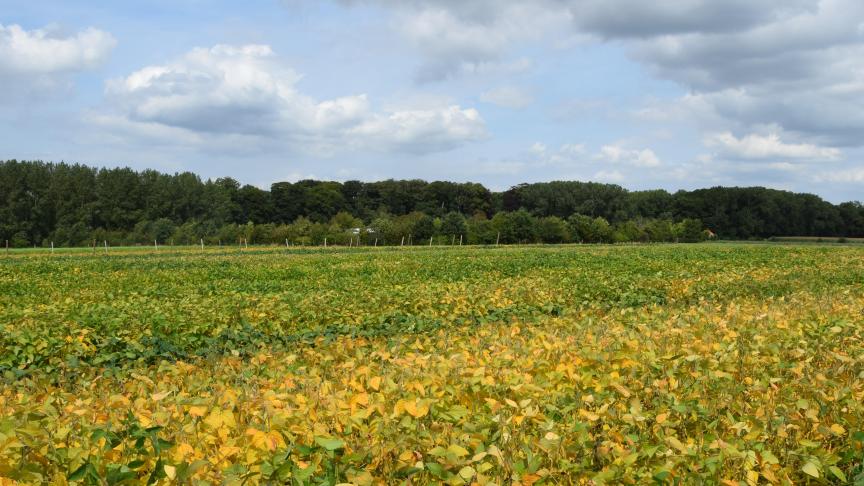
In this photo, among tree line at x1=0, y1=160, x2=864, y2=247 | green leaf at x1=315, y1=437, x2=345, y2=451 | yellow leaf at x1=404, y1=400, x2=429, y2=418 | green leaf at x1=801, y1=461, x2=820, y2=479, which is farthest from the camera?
tree line at x1=0, y1=160, x2=864, y2=247

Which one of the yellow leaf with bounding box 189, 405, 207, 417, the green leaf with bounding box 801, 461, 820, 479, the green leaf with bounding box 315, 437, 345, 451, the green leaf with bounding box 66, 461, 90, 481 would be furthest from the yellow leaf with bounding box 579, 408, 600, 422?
the green leaf with bounding box 66, 461, 90, 481

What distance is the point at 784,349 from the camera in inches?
277

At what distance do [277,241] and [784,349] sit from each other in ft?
254

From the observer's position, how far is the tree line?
86750mm

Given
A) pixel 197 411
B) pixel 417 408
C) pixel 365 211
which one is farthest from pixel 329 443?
pixel 365 211

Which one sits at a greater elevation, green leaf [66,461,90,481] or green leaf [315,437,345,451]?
green leaf [315,437,345,451]

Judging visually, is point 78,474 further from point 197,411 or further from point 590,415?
point 590,415

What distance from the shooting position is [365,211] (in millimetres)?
140625

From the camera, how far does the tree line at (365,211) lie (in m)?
86.8

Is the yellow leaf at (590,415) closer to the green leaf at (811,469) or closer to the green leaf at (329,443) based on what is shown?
the green leaf at (811,469)

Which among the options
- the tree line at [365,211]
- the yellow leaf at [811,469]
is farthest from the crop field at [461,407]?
the tree line at [365,211]

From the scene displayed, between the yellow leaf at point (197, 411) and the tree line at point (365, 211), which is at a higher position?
the tree line at point (365, 211)

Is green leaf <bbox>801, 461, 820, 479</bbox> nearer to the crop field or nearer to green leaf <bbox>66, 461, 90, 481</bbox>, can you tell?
the crop field

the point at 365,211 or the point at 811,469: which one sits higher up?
the point at 365,211
